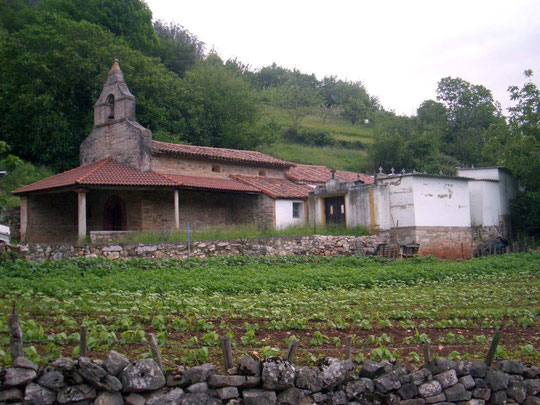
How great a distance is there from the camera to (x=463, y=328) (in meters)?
10.7

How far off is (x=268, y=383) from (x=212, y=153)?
22.5m

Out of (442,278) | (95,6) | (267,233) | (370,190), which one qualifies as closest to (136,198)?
(267,233)

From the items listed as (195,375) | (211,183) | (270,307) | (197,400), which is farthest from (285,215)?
(197,400)

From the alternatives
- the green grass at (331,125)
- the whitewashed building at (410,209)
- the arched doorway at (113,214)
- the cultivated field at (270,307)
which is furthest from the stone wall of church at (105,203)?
the green grass at (331,125)

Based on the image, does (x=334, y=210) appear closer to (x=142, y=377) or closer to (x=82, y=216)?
(x=82, y=216)

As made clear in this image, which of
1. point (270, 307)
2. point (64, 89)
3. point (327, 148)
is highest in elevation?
point (64, 89)

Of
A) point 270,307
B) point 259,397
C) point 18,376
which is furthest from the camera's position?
point 270,307

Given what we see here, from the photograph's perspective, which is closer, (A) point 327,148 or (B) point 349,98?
(A) point 327,148

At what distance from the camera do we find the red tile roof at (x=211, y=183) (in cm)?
2520

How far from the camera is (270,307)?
40.6ft

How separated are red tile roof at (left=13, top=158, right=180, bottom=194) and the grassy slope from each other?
23.4 metres

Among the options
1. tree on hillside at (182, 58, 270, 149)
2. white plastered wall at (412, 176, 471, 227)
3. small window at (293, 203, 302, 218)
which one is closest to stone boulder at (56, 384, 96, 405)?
white plastered wall at (412, 176, 471, 227)

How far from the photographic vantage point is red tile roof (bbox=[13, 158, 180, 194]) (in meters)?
22.8

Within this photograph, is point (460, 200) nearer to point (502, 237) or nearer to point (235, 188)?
point (502, 237)
